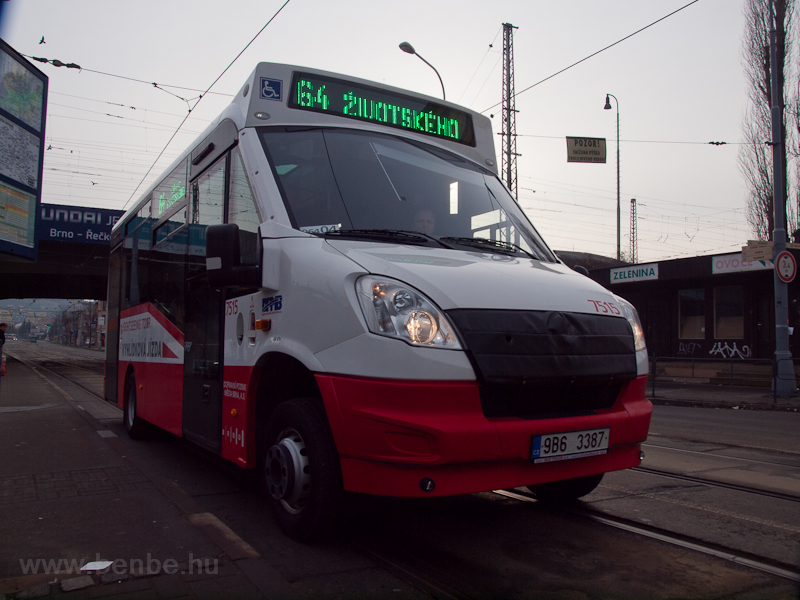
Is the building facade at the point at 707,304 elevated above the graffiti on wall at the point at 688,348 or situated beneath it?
elevated above

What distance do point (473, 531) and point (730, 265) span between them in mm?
19145

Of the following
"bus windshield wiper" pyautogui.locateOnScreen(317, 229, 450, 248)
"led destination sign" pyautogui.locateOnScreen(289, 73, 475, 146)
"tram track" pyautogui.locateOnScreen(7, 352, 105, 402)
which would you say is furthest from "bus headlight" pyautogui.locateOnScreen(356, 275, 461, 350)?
"tram track" pyautogui.locateOnScreen(7, 352, 105, 402)

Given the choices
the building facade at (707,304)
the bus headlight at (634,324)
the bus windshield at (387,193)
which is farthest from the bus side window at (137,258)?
the building facade at (707,304)

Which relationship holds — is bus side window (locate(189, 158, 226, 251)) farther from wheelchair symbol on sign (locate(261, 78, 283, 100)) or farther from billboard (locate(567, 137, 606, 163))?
billboard (locate(567, 137, 606, 163))

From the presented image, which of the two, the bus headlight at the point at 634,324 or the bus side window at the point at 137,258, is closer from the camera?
the bus headlight at the point at 634,324

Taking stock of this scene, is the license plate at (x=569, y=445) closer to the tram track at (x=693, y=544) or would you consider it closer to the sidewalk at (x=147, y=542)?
the tram track at (x=693, y=544)

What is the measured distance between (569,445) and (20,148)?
435 inches

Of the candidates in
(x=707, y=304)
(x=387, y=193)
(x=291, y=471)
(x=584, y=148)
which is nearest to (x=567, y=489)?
(x=291, y=471)

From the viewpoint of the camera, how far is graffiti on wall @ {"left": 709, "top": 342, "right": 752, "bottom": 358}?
20.6m

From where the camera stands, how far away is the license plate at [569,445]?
128 inches

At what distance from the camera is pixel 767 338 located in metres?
20.0

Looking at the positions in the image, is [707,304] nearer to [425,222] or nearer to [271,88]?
[425,222]

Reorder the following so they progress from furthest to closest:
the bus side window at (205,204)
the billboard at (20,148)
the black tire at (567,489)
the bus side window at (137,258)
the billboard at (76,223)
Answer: the billboard at (76,223)
the billboard at (20,148)
the bus side window at (137,258)
the bus side window at (205,204)
the black tire at (567,489)

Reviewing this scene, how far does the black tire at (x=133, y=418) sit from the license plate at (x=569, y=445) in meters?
5.77
